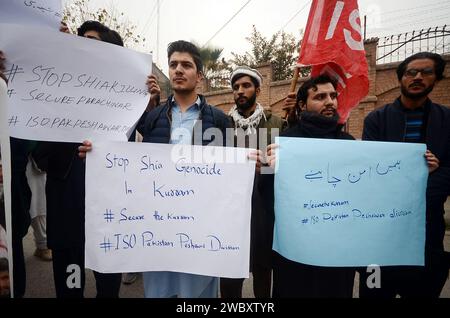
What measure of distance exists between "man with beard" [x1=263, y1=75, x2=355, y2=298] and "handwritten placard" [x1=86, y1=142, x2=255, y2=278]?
1.00 feet

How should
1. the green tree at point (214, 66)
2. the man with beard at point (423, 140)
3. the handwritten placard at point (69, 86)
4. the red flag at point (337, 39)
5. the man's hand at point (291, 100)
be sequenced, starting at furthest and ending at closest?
1. the green tree at point (214, 66)
2. the red flag at point (337, 39)
3. the man's hand at point (291, 100)
4. the man with beard at point (423, 140)
5. the handwritten placard at point (69, 86)

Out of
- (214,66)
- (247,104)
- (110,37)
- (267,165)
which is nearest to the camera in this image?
(267,165)

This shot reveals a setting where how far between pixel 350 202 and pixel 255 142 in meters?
1.03

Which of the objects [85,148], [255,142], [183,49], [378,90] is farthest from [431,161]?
[378,90]

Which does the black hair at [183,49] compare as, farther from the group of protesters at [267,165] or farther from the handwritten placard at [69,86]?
the handwritten placard at [69,86]

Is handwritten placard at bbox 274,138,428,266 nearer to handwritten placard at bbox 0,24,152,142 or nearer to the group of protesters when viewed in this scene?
the group of protesters

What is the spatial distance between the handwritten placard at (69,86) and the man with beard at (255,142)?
0.97 m

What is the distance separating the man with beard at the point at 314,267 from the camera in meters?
1.53

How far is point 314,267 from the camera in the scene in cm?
154

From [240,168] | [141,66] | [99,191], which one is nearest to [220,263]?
[240,168]

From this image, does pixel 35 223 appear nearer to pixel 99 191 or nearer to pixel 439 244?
pixel 99 191

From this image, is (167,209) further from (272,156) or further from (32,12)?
(32,12)

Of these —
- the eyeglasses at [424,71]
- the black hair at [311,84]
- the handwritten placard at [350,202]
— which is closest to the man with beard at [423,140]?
the eyeglasses at [424,71]
